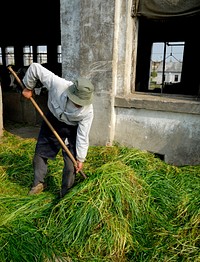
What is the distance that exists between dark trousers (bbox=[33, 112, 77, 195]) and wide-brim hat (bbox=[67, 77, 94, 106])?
0.54 metres

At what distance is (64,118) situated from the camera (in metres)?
2.87

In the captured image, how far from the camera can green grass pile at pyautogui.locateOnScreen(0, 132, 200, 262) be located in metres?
2.36

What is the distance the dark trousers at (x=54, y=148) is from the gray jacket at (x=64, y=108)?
137 mm

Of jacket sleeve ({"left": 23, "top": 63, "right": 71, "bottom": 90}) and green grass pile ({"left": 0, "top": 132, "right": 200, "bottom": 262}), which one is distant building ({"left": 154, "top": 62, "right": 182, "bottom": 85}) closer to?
green grass pile ({"left": 0, "top": 132, "right": 200, "bottom": 262})

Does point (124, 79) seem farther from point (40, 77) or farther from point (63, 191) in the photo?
point (63, 191)

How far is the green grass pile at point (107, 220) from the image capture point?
2361mm

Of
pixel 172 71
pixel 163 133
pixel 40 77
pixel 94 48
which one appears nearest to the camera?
pixel 40 77

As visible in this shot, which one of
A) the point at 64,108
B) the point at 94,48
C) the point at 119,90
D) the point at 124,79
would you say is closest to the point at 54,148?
the point at 64,108

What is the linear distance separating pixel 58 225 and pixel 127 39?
119 inches

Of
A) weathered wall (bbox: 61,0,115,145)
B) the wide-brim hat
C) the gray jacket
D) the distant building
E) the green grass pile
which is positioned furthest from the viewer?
the distant building

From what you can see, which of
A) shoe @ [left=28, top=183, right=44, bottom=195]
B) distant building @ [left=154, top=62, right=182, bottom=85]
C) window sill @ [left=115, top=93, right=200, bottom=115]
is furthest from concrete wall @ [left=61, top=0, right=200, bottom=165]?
distant building @ [left=154, top=62, right=182, bottom=85]

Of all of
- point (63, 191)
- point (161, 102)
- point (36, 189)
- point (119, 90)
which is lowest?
point (36, 189)

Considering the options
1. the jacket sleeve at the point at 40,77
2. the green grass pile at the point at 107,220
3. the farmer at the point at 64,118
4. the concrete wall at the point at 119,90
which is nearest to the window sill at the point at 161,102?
the concrete wall at the point at 119,90

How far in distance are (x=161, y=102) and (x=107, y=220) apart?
82.1 inches
